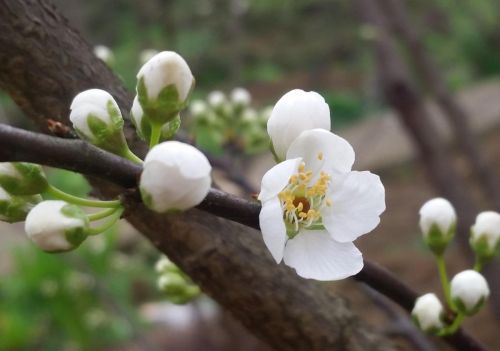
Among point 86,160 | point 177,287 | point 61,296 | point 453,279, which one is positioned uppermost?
point 453,279

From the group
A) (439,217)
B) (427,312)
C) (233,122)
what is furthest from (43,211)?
(233,122)

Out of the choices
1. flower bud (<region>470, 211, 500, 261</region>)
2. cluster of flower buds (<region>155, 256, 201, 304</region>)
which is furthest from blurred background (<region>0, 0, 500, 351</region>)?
flower bud (<region>470, 211, 500, 261</region>)

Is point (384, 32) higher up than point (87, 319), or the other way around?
point (384, 32)

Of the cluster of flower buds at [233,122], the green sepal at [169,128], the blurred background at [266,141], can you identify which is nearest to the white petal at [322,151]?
the green sepal at [169,128]

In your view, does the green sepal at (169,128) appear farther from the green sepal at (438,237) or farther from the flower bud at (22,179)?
the green sepal at (438,237)

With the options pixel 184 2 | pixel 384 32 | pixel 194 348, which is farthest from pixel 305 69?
pixel 384 32

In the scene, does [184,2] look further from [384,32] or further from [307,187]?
[307,187]

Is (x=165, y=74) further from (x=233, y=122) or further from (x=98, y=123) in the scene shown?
(x=233, y=122)
